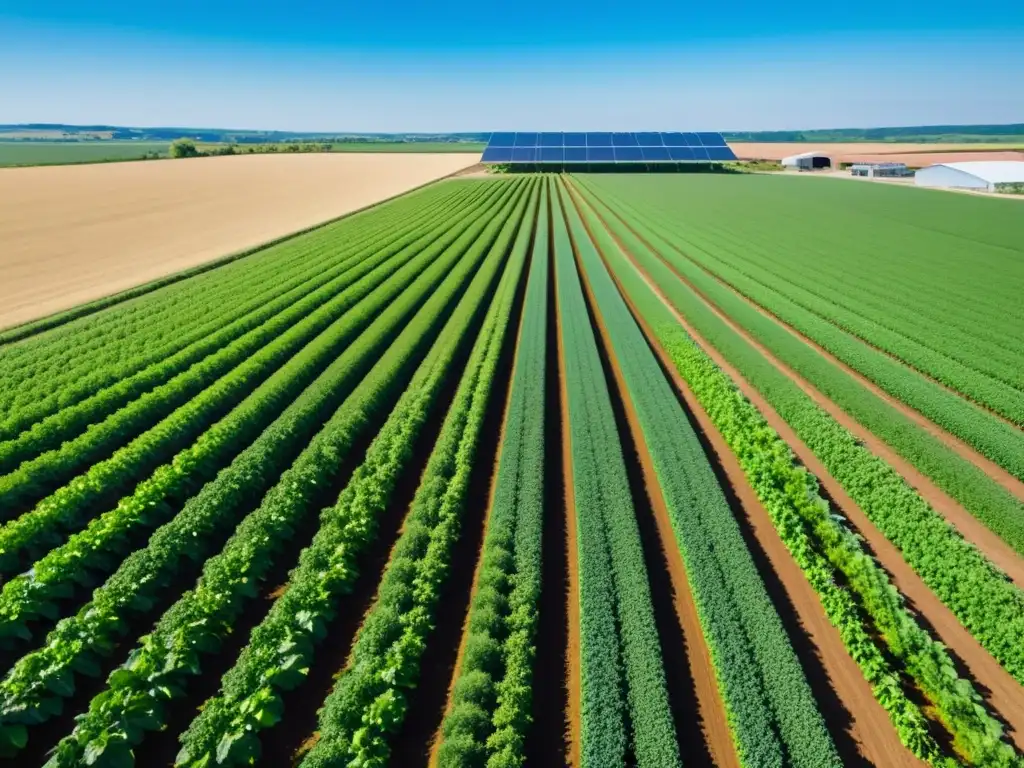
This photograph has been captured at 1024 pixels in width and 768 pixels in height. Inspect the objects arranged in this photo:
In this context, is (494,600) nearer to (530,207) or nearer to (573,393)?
(573,393)

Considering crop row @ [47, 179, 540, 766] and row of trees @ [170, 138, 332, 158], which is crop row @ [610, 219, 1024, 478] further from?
row of trees @ [170, 138, 332, 158]

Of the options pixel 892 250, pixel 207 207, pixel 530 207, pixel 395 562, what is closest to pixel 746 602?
pixel 395 562

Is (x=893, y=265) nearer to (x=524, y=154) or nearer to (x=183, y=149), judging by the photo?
(x=524, y=154)

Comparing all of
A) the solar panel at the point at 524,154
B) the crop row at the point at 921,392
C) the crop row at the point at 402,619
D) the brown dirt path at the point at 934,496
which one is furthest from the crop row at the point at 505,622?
the solar panel at the point at 524,154

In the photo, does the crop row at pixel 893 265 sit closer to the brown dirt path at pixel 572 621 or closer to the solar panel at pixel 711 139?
the brown dirt path at pixel 572 621

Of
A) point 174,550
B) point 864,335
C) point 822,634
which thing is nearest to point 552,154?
point 864,335

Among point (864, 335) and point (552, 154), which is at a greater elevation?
point (552, 154)
